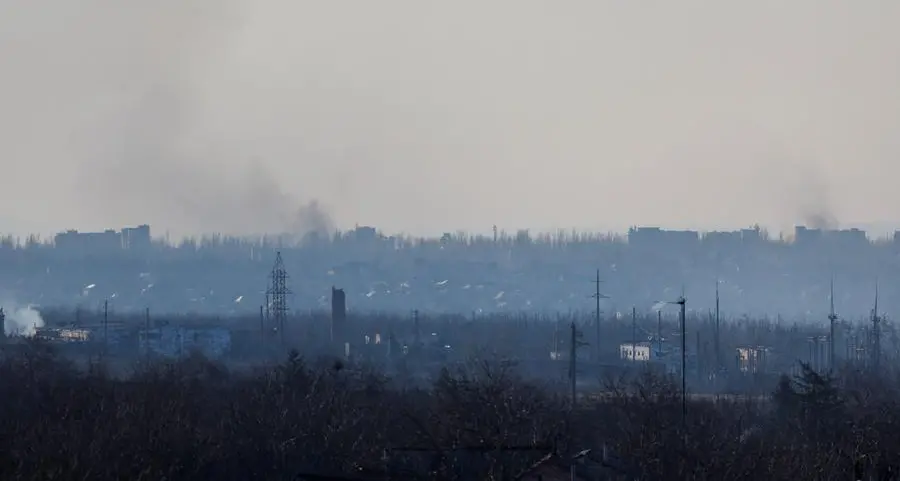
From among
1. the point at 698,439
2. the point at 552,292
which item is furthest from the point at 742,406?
the point at 552,292

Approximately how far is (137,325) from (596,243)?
68.4 meters

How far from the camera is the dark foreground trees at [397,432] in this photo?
1934 cm

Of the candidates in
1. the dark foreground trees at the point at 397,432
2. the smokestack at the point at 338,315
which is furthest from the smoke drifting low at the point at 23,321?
the dark foreground trees at the point at 397,432

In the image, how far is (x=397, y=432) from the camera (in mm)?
24594

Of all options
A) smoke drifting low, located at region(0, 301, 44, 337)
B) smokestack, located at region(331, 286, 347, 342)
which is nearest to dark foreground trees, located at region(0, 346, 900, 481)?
smokestack, located at region(331, 286, 347, 342)

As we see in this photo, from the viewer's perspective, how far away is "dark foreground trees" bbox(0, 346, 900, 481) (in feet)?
63.5

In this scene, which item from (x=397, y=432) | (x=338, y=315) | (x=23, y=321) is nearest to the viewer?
(x=397, y=432)

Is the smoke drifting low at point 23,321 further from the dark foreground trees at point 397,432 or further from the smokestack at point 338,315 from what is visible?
the dark foreground trees at point 397,432

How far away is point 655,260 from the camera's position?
11806cm

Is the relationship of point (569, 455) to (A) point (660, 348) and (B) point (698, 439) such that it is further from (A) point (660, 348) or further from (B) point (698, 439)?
(A) point (660, 348)

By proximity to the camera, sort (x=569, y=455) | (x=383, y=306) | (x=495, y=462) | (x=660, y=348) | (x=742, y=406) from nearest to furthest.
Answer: (x=495, y=462) → (x=569, y=455) → (x=742, y=406) → (x=660, y=348) → (x=383, y=306)

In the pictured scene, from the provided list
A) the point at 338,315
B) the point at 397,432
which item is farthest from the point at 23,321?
the point at 397,432

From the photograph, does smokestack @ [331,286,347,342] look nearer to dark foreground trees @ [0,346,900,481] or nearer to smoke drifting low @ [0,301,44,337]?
smoke drifting low @ [0,301,44,337]

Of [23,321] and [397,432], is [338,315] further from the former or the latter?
[397,432]
